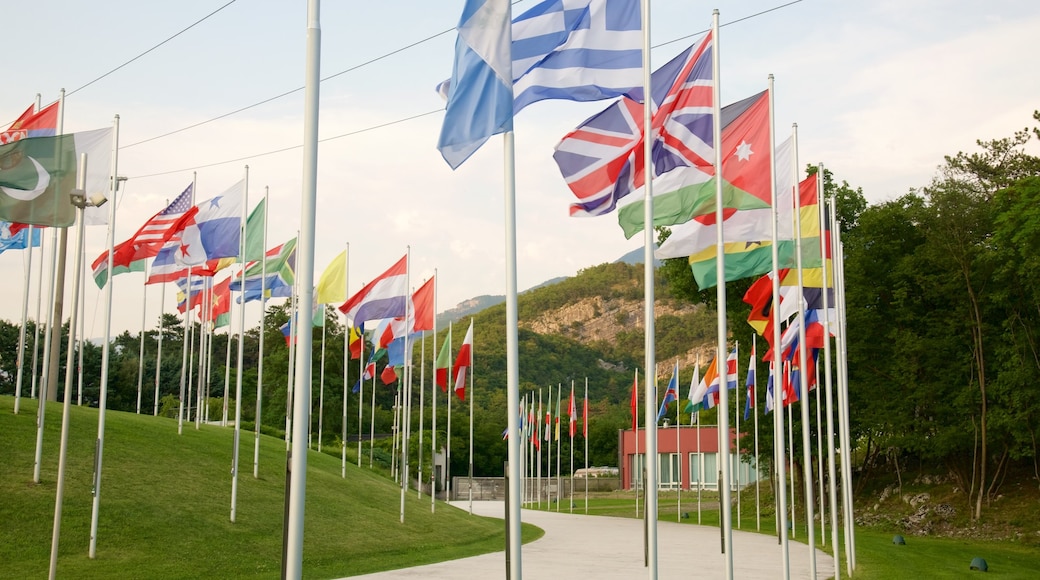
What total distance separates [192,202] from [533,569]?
13567 millimetres

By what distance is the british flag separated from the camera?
14.3m

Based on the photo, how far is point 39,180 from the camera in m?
18.1

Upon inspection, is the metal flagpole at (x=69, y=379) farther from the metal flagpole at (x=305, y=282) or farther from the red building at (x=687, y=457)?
the red building at (x=687, y=457)

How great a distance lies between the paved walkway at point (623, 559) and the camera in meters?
23.0

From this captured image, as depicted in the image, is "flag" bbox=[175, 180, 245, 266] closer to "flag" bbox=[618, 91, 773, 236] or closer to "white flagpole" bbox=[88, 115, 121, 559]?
"white flagpole" bbox=[88, 115, 121, 559]

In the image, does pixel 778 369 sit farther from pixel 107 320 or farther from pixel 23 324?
pixel 23 324

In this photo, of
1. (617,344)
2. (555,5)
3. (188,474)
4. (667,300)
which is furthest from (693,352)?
(555,5)

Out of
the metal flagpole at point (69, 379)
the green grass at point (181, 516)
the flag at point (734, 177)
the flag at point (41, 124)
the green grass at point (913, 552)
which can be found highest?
the flag at point (41, 124)

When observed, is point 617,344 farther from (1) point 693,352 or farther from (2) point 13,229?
A: (2) point 13,229

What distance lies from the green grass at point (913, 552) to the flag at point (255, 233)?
59.4 feet

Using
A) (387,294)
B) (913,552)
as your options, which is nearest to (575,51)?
(387,294)

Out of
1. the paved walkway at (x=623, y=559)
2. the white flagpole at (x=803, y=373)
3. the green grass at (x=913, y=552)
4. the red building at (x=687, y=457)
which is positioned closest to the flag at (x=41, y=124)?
the paved walkway at (x=623, y=559)

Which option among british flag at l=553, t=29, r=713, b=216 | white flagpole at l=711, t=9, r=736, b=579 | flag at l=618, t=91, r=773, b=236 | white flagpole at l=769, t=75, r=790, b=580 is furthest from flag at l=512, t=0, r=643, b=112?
white flagpole at l=769, t=75, r=790, b=580

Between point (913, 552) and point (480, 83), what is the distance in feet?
85.2
